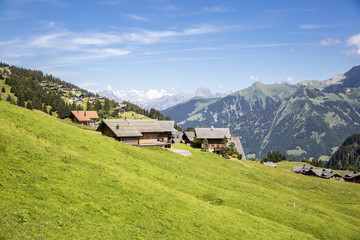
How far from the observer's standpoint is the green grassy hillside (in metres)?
16.8

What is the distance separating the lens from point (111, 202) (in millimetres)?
21625

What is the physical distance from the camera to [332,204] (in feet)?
188

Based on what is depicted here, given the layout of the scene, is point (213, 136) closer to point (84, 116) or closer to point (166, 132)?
point (166, 132)

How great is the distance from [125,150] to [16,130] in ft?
67.6

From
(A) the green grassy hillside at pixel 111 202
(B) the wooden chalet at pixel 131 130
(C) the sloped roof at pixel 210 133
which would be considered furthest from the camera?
(C) the sloped roof at pixel 210 133

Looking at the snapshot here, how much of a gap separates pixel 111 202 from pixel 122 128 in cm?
4871

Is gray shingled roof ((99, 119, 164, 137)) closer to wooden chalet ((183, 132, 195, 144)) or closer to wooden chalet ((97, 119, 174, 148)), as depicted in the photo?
wooden chalet ((97, 119, 174, 148))

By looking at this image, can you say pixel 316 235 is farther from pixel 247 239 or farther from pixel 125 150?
pixel 125 150

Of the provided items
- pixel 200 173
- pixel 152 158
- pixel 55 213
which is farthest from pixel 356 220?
pixel 55 213

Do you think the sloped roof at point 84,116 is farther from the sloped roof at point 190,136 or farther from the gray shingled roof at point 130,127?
the gray shingled roof at point 130,127

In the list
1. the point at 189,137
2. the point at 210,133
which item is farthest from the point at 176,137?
the point at 210,133

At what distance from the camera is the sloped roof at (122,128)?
66.8 metres

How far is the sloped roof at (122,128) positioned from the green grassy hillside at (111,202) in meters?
21.2

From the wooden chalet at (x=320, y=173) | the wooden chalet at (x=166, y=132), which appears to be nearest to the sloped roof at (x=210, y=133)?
the wooden chalet at (x=166, y=132)
